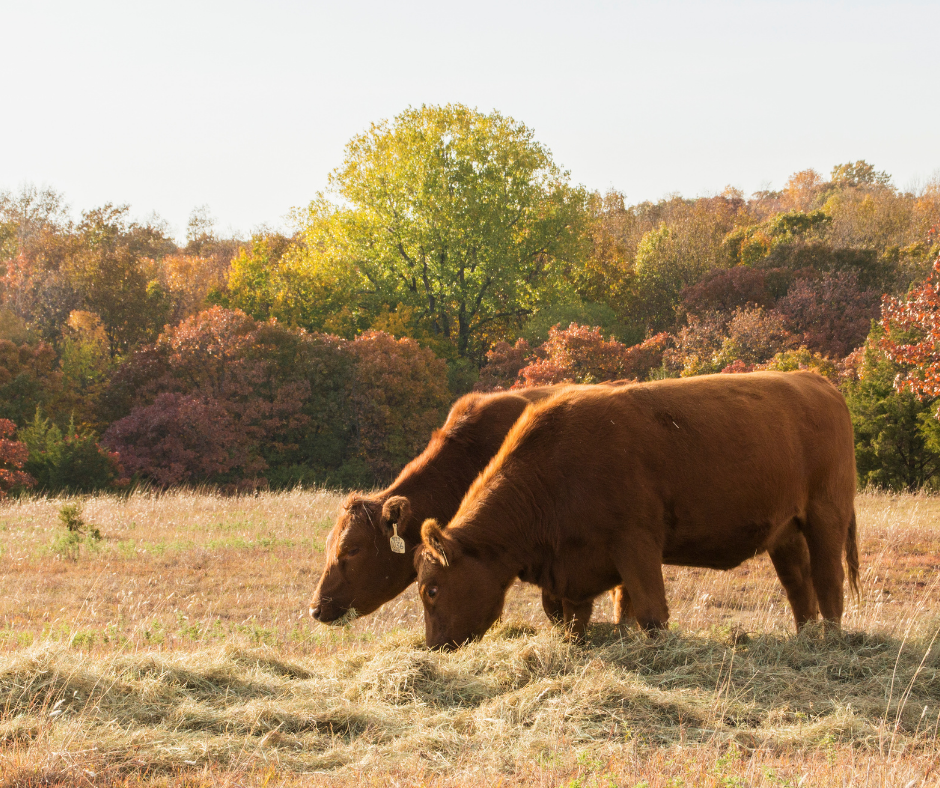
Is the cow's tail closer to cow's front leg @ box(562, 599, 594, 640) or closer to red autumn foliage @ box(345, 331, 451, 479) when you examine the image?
cow's front leg @ box(562, 599, 594, 640)

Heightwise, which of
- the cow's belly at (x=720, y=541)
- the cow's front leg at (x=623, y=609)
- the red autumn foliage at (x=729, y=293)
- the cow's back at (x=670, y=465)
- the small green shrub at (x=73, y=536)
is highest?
the red autumn foliage at (x=729, y=293)

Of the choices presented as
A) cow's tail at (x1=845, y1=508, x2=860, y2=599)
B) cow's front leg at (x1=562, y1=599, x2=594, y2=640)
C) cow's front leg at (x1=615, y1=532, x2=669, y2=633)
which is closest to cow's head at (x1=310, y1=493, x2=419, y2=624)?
cow's front leg at (x1=562, y1=599, x2=594, y2=640)

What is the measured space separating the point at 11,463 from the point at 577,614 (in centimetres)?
1849

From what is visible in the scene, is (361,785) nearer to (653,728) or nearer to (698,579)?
(653,728)

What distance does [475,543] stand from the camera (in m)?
6.15

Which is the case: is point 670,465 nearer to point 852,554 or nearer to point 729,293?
point 852,554

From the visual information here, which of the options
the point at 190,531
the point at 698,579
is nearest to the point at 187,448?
the point at 190,531

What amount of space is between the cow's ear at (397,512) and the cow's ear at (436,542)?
87 centimetres

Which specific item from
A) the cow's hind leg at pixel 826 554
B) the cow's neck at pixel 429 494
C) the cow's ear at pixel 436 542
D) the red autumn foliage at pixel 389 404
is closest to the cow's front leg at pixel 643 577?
the cow's ear at pixel 436 542

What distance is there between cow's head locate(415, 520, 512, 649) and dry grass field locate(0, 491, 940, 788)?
174 millimetres

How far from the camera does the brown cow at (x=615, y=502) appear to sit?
19.8ft

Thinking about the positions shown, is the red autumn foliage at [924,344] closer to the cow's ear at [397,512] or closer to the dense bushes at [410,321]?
the dense bushes at [410,321]

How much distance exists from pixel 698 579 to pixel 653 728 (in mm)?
6047

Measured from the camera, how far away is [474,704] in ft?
17.8
